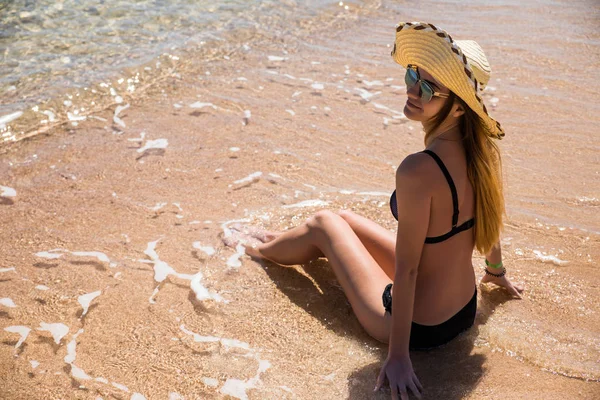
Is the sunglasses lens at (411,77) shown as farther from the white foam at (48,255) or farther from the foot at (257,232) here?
the white foam at (48,255)

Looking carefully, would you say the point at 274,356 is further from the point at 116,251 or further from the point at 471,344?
the point at 116,251

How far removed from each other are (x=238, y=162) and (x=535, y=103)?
3.11m

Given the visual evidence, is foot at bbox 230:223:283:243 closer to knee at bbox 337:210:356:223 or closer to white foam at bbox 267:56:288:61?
knee at bbox 337:210:356:223

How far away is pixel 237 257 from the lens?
4223 mm

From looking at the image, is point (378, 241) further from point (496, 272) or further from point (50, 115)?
point (50, 115)

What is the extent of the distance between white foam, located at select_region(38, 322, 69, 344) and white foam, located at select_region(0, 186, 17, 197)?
1778 mm

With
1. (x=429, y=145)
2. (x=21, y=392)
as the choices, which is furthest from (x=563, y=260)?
(x=21, y=392)

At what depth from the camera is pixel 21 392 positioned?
120 inches

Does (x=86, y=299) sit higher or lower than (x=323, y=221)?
lower

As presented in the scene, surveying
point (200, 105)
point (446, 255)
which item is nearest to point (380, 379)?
point (446, 255)

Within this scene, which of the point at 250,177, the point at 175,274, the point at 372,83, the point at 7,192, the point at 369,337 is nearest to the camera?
the point at 369,337

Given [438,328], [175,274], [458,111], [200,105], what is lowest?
[175,274]

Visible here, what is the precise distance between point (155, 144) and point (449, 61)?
12.1 ft

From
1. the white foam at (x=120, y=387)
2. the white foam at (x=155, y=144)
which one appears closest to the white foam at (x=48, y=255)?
the white foam at (x=120, y=387)
